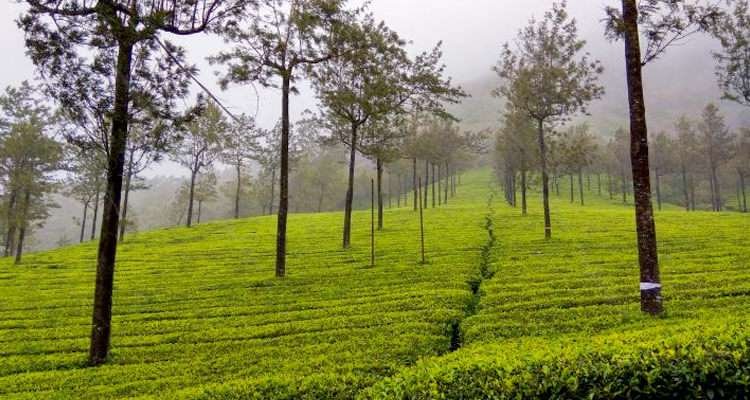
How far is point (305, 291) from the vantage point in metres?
20.9

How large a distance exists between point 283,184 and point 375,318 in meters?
9.84

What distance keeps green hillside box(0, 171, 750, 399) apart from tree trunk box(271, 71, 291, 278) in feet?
3.60

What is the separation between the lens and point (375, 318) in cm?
1616

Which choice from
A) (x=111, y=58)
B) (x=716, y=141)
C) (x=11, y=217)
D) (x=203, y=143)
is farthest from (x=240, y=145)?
(x=716, y=141)

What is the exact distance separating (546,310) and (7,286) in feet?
98.0

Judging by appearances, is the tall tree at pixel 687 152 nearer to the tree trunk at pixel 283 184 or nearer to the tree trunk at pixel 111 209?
the tree trunk at pixel 283 184

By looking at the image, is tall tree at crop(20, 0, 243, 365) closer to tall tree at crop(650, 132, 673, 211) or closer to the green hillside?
the green hillside

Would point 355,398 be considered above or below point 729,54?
below

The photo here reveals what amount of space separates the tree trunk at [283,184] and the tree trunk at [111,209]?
9.43 meters

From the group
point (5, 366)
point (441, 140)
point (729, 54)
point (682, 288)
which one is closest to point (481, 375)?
point (682, 288)

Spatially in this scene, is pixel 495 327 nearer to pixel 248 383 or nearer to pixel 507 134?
pixel 248 383

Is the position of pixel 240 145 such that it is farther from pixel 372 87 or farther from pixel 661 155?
pixel 661 155

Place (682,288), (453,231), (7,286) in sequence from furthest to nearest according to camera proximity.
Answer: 1. (453,231)
2. (7,286)
3. (682,288)

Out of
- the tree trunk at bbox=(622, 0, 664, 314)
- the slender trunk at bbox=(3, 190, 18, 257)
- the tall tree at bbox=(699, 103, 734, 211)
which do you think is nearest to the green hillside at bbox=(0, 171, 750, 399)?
the tree trunk at bbox=(622, 0, 664, 314)
